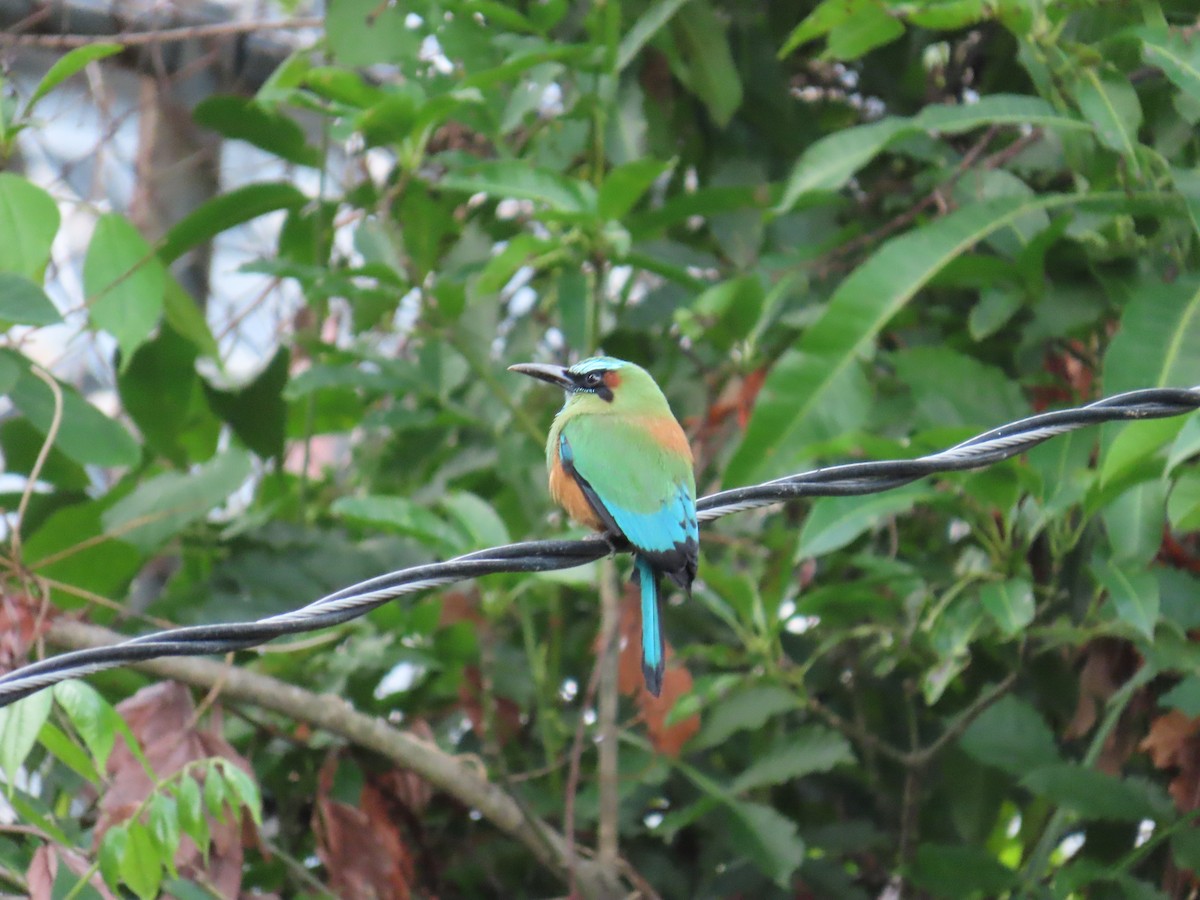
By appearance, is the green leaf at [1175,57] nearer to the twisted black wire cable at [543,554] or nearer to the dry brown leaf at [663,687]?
the twisted black wire cable at [543,554]

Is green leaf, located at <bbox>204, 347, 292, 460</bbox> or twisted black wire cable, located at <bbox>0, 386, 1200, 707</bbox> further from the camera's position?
green leaf, located at <bbox>204, 347, 292, 460</bbox>

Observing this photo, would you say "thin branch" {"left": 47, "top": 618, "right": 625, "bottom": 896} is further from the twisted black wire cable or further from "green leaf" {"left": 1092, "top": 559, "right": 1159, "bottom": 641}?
"green leaf" {"left": 1092, "top": 559, "right": 1159, "bottom": 641}

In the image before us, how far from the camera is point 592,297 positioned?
3898 mm

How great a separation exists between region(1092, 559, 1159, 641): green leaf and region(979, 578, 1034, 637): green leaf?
0.18 metres

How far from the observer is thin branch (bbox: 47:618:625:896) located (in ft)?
11.3

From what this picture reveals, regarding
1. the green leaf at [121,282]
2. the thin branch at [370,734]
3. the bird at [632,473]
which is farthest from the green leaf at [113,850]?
the green leaf at [121,282]

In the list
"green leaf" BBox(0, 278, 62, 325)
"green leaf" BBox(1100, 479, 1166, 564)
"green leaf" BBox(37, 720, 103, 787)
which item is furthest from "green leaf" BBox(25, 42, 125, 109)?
"green leaf" BBox(1100, 479, 1166, 564)

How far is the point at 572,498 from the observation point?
3.29 metres

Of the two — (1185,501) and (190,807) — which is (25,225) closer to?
(190,807)

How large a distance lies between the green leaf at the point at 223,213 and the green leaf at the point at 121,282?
13.6 inches

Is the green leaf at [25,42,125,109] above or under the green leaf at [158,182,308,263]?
above

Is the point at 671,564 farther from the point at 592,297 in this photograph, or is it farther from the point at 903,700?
the point at 903,700

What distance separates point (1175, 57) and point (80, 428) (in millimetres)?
2620

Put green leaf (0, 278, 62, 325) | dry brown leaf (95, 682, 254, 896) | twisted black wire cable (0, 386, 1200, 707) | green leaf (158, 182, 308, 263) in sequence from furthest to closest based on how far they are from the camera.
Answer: green leaf (158, 182, 308, 263), dry brown leaf (95, 682, 254, 896), green leaf (0, 278, 62, 325), twisted black wire cable (0, 386, 1200, 707)
